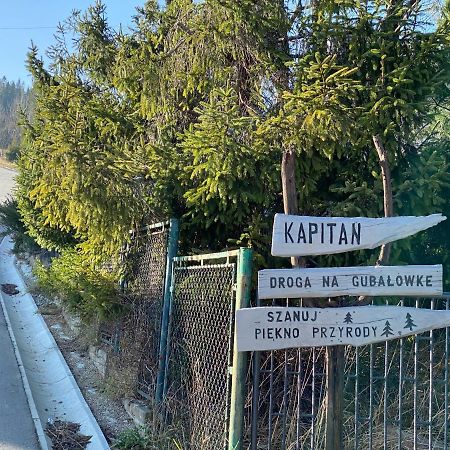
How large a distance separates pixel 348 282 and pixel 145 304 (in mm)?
3413

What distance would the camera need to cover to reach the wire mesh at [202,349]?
423 centimetres

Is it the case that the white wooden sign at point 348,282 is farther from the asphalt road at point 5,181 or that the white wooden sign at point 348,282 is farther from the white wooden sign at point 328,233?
the asphalt road at point 5,181

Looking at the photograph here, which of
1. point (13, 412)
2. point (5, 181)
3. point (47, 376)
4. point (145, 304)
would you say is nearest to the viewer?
point (13, 412)

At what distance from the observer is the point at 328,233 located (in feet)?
10.8

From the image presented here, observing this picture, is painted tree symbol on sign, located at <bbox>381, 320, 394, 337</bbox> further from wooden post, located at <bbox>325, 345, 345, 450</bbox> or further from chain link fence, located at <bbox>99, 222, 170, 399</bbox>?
chain link fence, located at <bbox>99, 222, 170, 399</bbox>

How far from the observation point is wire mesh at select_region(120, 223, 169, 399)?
18.9 feet

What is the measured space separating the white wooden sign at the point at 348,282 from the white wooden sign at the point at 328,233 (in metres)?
0.13

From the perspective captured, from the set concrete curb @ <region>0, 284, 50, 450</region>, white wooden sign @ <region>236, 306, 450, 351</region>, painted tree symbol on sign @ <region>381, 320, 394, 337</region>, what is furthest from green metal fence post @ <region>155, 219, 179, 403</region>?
painted tree symbol on sign @ <region>381, 320, 394, 337</region>

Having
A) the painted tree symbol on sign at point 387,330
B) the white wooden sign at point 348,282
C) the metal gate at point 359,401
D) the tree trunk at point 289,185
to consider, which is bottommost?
the metal gate at point 359,401

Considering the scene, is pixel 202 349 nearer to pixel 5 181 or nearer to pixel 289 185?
pixel 289 185

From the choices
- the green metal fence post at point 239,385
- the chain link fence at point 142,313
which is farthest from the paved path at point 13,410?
the green metal fence post at point 239,385

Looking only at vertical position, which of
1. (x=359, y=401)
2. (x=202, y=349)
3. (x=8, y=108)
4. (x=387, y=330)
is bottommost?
(x=359, y=401)

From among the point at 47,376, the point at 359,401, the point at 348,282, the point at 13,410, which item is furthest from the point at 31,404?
the point at 348,282

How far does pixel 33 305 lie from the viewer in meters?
12.7
